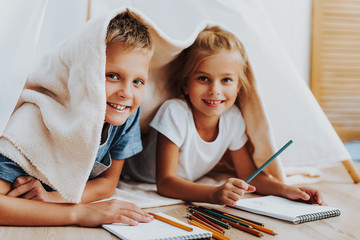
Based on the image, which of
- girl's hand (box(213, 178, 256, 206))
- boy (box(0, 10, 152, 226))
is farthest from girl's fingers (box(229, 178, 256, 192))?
boy (box(0, 10, 152, 226))

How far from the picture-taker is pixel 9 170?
881mm

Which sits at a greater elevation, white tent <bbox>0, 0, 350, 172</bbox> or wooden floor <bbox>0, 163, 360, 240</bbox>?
white tent <bbox>0, 0, 350, 172</bbox>

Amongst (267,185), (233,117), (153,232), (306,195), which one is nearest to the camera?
(153,232)

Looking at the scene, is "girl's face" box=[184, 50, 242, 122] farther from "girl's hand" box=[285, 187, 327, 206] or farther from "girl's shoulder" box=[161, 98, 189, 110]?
"girl's hand" box=[285, 187, 327, 206]

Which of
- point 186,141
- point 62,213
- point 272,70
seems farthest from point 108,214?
point 272,70

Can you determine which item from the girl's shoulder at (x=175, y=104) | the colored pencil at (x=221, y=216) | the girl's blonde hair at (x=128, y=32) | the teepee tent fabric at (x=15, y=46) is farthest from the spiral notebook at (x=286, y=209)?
the teepee tent fabric at (x=15, y=46)

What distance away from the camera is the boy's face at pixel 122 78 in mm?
939

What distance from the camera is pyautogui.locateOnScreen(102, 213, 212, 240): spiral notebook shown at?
2.54 feet

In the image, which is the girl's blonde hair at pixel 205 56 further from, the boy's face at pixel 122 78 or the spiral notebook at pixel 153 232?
the spiral notebook at pixel 153 232

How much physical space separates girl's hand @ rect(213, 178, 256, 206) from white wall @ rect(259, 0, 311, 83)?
1.58 m

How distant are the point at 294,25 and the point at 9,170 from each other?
6.23ft

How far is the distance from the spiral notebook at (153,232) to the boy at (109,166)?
2cm

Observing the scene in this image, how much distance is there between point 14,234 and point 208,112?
2.00 feet

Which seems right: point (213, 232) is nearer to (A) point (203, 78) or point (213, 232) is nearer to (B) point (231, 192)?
(B) point (231, 192)
